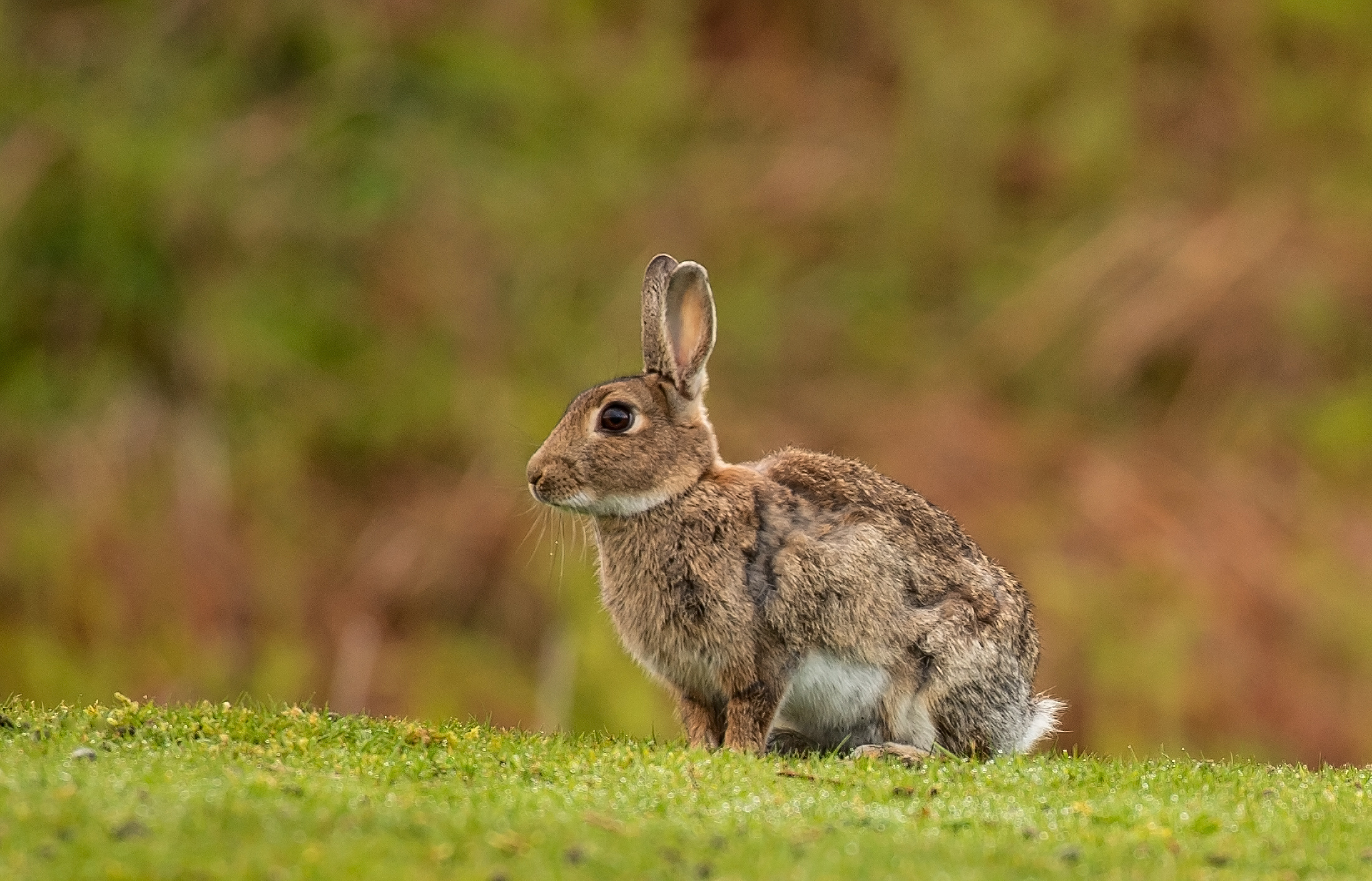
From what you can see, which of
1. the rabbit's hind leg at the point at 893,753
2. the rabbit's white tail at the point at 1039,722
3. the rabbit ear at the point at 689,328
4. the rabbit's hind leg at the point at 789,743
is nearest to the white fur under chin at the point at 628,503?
the rabbit ear at the point at 689,328

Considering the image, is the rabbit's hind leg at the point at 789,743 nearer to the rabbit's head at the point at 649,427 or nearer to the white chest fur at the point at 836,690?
Answer: the white chest fur at the point at 836,690

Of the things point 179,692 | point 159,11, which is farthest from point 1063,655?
point 159,11

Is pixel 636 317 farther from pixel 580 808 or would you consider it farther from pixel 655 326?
pixel 580 808

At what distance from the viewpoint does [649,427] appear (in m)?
9.02

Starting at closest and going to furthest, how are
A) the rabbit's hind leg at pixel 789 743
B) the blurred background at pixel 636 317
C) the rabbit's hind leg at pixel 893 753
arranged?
the rabbit's hind leg at pixel 893 753 → the rabbit's hind leg at pixel 789 743 → the blurred background at pixel 636 317

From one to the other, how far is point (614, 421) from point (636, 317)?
9.63 meters

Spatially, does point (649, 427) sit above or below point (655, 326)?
below

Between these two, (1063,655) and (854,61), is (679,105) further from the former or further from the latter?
(1063,655)

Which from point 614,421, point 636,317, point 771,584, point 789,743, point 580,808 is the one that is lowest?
point 580,808

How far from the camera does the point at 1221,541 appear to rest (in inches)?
674

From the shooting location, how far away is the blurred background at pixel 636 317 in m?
15.9

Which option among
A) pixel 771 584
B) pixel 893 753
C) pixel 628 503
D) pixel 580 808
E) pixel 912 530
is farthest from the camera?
pixel 912 530

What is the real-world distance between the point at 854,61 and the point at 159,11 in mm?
7779

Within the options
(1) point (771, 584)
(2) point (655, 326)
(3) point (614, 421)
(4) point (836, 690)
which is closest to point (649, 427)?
(3) point (614, 421)
